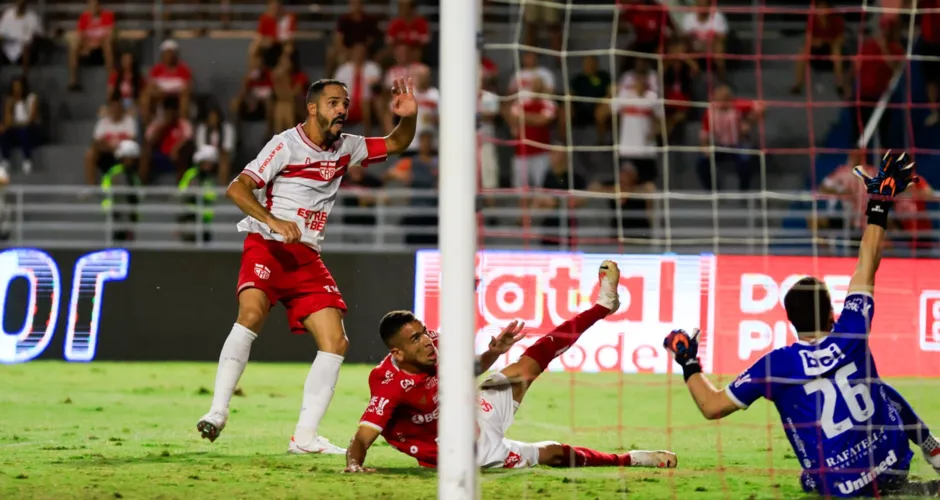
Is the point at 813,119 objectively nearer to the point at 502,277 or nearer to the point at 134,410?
the point at 502,277

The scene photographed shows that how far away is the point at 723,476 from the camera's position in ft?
20.5

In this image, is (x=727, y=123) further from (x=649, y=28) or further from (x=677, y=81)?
(x=649, y=28)

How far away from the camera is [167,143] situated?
14672 mm

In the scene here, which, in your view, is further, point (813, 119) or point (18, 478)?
point (813, 119)

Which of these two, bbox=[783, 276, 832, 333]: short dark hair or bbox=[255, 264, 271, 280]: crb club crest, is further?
bbox=[255, 264, 271, 280]: crb club crest

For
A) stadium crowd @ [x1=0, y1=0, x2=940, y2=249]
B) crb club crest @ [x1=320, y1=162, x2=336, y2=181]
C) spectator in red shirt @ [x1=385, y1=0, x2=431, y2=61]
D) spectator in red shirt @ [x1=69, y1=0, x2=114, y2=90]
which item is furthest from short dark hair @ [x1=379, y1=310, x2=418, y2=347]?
spectator in red shirt @ [x1=69, y1=0, x2=114, y2=90]

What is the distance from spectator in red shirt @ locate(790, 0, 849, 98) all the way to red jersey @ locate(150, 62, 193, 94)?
6.51m

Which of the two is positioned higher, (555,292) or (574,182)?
(574,182)

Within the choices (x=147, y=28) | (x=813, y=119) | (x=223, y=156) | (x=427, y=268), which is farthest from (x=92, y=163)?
(x=813, y=119)

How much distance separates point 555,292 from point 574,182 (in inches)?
107

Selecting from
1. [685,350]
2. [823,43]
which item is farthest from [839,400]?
[823,43]

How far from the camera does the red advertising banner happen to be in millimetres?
10266

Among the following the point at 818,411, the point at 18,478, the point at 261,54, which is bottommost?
the point at 18,478

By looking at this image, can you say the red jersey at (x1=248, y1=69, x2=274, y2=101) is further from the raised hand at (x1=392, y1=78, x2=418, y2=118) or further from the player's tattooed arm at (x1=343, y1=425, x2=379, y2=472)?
the player's tattooed arm at (x1=343, y1=425, x2=379, y2=472)
